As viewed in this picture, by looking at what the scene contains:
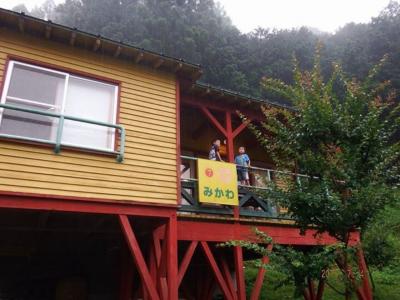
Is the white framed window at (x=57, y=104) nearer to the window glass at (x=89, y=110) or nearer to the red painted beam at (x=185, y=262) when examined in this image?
the window glass at (x=89, y=110)

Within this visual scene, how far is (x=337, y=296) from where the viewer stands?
1227cm

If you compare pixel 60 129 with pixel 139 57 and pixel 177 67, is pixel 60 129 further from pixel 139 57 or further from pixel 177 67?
pixel 177 67

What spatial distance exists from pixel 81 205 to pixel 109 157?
0.99 metres

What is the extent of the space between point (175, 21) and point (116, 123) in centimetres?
3211

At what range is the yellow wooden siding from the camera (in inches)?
239

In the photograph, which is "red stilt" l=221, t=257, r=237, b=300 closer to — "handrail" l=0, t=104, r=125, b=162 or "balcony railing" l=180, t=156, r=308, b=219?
"balcony railing" l=180, t=156, r=308, b=219

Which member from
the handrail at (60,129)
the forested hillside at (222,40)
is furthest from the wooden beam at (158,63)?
the forested hillside at (222,40)

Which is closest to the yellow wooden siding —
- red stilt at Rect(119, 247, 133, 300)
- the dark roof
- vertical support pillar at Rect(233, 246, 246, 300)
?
the dark roof

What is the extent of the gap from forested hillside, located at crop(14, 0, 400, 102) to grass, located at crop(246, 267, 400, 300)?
847 inches

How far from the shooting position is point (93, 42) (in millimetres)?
7262

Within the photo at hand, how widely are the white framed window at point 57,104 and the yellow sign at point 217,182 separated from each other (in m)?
2.11

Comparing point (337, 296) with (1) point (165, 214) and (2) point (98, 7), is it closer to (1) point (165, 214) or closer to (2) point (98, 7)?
(1) point (165, 214)

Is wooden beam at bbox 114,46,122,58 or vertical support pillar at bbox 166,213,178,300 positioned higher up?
wooden beam at bbox 114,46,122,58

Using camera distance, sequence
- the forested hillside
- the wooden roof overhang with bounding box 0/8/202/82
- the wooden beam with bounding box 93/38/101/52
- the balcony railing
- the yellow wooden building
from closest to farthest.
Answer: the yellow wooden building → the wooden roof overhang with bounding box 0/8/202/82 → the wooden beam with bounding box 93/38/101/52 → the balcony railing → the forested hillside
